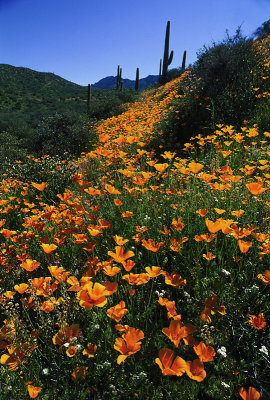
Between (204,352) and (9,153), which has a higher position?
(9,153)

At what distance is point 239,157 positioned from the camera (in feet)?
11.7

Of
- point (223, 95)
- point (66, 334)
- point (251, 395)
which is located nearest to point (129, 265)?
point (66, 334)

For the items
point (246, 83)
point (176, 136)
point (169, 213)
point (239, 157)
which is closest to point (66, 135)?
point (176, 136)

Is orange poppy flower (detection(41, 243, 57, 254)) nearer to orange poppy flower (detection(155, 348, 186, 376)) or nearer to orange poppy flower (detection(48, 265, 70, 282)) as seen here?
orange poppy flower (detection(48, 265, 70, 282))

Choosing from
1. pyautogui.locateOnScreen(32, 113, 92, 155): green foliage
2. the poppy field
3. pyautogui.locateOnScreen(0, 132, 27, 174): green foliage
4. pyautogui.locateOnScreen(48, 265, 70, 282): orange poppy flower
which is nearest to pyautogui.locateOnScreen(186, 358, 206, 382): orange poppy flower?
the poppy field

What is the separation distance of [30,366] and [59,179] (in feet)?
10.7

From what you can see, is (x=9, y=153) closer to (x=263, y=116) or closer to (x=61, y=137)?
(x=61, y=137)

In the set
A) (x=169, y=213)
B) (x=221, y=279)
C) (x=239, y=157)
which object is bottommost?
(x=221, y=279)

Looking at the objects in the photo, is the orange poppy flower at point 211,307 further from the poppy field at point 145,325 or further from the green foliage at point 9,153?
the green foliage at point 9,153

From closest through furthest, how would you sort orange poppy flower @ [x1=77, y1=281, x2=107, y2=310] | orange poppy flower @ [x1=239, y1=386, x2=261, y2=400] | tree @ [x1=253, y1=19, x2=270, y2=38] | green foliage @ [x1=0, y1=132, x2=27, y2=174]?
orange poppy flower @ [x1=239, y1=386, x2=261, y2=400], orange poppy flower @ [x1=77, y1=281, x2=107, y2=310], green foliage @ [x1=0, y1=132, x2=27, y2=174], tree @ [x1=253, y1=19, x2=270, y2=38]

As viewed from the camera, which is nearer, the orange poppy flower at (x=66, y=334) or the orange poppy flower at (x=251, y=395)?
the orange poppy flower at (x=251, y=395)

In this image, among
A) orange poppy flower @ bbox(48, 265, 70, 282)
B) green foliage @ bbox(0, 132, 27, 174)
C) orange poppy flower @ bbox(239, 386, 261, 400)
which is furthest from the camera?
green foliage @ bbox(0, 132, 27, 174)

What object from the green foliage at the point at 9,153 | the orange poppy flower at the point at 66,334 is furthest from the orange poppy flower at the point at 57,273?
the green foliage at the point at 9,153

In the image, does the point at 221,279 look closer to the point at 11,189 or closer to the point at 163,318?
the point at 163,318
